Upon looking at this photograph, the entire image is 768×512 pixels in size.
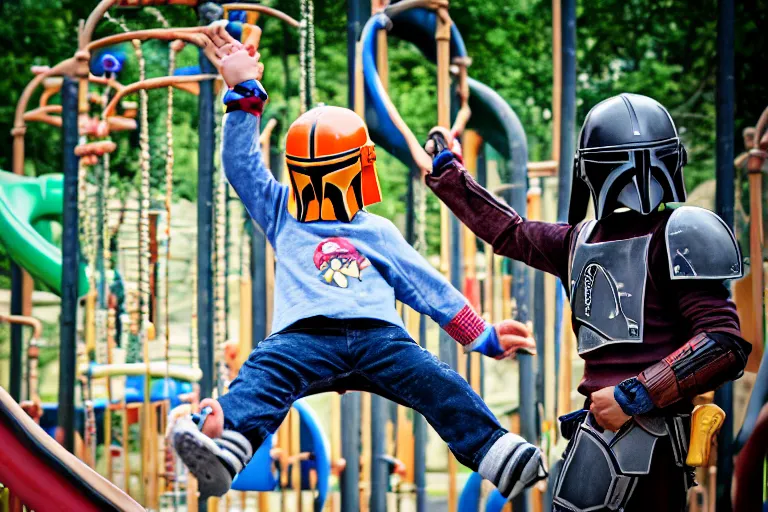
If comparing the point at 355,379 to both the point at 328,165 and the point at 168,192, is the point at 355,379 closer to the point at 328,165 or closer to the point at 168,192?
the point at 328,165

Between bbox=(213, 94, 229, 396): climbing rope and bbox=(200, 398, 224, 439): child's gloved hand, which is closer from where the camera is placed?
bbox=(200, 398, 224, 439): child's gloved hand

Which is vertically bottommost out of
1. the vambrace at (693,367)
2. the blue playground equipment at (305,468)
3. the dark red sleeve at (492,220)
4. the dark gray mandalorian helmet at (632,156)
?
the blue playground equipment at (305,468)

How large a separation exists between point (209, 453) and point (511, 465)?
2.12 ft

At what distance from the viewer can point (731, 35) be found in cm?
374

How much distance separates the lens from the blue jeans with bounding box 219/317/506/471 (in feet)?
8.04

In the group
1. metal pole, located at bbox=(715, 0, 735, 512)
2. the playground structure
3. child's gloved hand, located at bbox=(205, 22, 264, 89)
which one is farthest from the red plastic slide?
metal pole, located at bbox=(715, 0, 735, 512)

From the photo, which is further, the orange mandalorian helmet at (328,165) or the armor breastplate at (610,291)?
the orange mandalorian helmet at (328,165)

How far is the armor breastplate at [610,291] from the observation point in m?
2.47

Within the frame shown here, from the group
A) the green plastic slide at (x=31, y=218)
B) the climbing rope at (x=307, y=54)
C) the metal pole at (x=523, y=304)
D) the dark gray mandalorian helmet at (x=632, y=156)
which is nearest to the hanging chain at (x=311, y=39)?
the climbing rope at (x=307, y=54)

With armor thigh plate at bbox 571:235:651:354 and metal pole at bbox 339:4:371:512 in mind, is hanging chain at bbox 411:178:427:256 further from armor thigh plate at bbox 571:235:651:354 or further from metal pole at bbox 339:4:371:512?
armor thigh plate at bbox 571:235:651:354

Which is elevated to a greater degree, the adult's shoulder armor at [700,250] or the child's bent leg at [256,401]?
the adult's shoulder armor at [700,250]

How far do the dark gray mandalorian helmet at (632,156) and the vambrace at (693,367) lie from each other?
0.33 meters

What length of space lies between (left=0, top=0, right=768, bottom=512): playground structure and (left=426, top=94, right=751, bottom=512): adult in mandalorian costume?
3.94 ft

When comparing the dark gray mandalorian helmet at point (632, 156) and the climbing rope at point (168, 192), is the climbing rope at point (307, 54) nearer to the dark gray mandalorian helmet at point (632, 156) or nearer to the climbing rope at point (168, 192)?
the climbing rope at point (168, 192)
